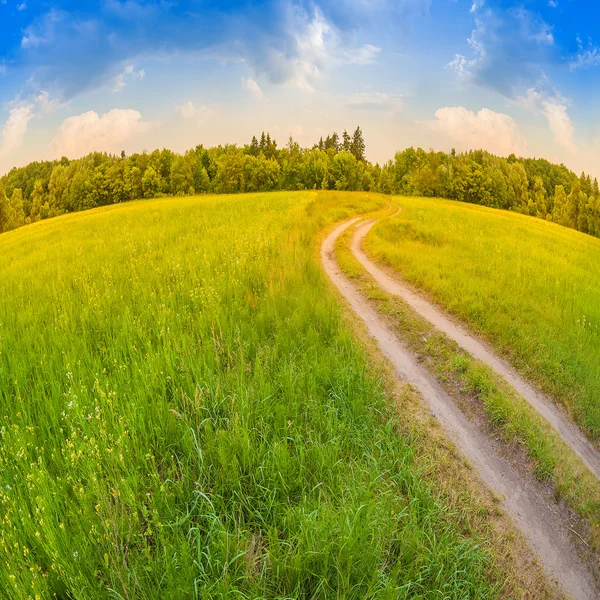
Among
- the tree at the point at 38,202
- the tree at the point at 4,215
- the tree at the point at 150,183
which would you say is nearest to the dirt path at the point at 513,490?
the tree at the point at 150,183

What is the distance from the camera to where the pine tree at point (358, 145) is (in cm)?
10200

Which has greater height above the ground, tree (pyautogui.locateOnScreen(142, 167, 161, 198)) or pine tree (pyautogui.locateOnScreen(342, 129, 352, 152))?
pine tree (pyautogui.locateOnScreen(342, 129, 352, 152))

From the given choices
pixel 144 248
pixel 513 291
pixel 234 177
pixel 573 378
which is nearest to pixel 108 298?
pixel 144 248

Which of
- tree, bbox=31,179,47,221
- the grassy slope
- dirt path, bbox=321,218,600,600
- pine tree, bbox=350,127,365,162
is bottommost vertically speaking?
dirt path, bbox=321,218,600,600

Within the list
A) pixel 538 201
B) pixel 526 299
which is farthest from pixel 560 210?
pixel 526 299

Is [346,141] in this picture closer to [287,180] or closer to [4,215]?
[287,180]

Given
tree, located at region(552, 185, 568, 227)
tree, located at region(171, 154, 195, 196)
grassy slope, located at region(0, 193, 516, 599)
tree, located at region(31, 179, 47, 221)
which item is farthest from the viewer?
tree, located at region(31, 179, 47, 221)

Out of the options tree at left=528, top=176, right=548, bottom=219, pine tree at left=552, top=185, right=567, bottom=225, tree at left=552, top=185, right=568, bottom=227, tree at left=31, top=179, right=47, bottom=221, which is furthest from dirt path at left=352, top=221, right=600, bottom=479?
tree at left=31, top=179, right=47, bottom=221

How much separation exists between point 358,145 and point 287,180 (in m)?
37.2

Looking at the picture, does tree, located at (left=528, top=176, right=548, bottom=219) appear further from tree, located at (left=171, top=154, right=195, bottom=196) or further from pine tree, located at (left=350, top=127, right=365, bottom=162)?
tree, located at (left=171, top=154, right=195, bottom=196)

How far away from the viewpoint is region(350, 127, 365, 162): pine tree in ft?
335

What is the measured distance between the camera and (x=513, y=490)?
430 centimetres

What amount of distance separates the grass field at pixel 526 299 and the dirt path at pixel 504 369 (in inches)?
10.4

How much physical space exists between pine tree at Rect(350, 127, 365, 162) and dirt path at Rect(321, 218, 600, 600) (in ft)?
349
